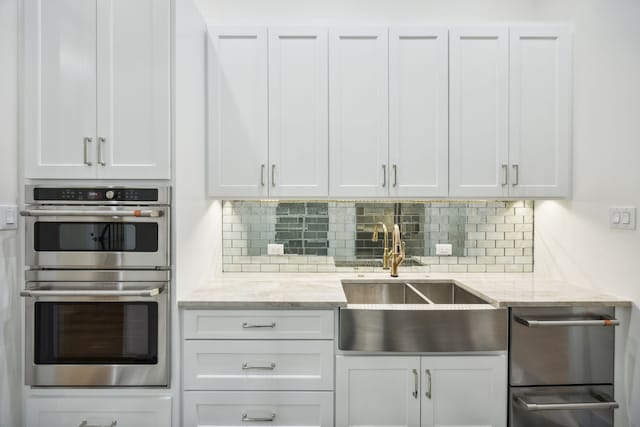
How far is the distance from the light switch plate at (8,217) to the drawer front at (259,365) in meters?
0.98

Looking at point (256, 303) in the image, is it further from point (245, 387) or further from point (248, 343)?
point (245, 387)

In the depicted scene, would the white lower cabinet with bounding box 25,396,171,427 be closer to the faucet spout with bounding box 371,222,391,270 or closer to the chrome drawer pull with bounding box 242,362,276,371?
the chrome drawer pull with bounding box 242,362,276,371

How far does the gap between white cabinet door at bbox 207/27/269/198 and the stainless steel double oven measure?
1.69 ft

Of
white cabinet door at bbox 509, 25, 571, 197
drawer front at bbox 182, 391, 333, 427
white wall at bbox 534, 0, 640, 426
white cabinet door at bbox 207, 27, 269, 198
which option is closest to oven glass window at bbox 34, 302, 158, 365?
drawer front at bbox 182, 391, 333, 427

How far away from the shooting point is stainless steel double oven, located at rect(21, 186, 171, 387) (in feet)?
5.86

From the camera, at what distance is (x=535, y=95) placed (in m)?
2.20

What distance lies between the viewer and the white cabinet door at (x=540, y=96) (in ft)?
7.21

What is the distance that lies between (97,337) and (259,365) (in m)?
0.78

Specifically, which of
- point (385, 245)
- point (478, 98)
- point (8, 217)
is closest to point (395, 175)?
point (385, 245)

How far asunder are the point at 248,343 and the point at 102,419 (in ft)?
2.56

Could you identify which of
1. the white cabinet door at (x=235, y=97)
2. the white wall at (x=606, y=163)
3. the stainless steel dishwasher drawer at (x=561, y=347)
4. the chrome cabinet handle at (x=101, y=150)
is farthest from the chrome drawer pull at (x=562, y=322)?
the chrome cabinet handle at (x=101, y=150)

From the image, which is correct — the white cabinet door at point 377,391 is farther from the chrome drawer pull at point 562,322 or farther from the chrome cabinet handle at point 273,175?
the chrome cabinet handle at point 273,175

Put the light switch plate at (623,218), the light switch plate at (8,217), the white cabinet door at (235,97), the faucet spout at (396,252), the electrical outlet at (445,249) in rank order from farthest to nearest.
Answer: the electrical outlet at (445,249)
the faucet spout at (396,252)
the white cabinet door at (235,97)
the light switch plate at (623,218)
the light switch plate at (8,217)

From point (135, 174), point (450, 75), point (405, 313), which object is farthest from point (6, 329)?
point (450, 75)
